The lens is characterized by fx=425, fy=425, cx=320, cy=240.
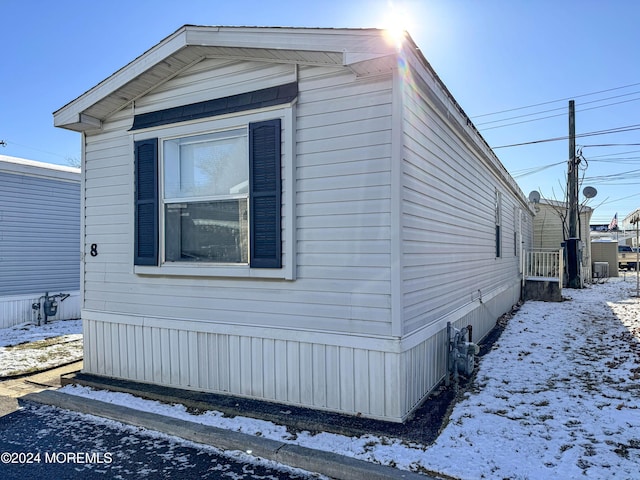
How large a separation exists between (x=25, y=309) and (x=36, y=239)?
145 centimetres

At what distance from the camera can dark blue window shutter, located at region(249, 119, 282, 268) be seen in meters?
3.81

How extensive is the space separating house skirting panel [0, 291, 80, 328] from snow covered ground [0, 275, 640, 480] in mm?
4926

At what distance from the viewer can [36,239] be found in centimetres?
890

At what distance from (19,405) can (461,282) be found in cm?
516

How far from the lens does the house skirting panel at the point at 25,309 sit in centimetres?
829

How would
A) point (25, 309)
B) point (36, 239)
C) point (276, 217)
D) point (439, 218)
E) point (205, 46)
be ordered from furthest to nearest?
point (36, 239) < point (25, 309) < point (439, 218) < point (205, 46) < point (276, 217)

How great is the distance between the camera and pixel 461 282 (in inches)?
216

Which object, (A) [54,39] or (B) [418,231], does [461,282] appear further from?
(A) [54,39]

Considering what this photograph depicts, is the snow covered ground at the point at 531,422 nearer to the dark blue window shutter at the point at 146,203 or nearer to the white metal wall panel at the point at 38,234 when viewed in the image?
the dark blue window shutter at the point at 146,203

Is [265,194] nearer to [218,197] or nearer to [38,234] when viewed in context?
[218,197]

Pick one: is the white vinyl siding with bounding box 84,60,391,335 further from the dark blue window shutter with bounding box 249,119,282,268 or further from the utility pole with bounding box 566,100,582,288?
the utility pole with bounding box 566,100,582,288

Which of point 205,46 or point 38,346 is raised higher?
point 205,46

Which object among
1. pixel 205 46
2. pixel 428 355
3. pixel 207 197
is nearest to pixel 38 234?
pixel 207 197

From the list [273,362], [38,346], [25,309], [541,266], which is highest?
[541,266]
